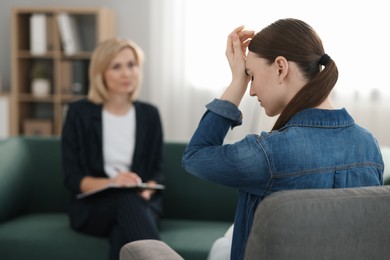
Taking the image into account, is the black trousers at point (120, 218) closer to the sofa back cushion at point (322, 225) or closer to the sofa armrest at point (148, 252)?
the sofa armrest at point (148, 252)

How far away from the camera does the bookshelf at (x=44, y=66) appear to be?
5.17m

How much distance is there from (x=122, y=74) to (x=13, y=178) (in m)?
0.71

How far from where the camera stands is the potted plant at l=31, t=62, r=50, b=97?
525 cm

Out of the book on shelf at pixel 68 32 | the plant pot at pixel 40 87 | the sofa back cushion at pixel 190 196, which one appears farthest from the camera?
the plant pot at pixel 40 87

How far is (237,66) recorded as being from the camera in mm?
1603

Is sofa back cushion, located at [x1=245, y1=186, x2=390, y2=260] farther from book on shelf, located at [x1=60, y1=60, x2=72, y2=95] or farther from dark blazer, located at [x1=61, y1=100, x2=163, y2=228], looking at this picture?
book on shelf, located at [x1=60, y1=60, x2=72, y2=95]

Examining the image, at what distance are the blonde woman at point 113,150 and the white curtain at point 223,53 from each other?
1453 mm

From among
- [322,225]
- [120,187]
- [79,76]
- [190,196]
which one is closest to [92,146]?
[120,187]

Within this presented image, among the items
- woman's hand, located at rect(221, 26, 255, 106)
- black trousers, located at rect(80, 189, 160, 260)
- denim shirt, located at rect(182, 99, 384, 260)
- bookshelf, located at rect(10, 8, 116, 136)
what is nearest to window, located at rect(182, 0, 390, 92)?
bookshelf, located at rect(10, 8, 116, 136)

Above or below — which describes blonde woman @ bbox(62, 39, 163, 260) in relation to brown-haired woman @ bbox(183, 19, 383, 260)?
below

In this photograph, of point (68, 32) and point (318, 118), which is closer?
point (318, 118)

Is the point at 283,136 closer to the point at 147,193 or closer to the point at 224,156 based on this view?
the point at 224,156

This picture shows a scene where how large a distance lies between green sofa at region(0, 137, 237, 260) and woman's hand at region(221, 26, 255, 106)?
4.24 feet

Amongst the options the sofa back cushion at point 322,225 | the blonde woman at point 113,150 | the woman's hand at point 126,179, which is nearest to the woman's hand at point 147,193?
the blonde woman at point 113,150
